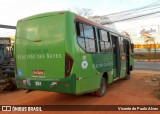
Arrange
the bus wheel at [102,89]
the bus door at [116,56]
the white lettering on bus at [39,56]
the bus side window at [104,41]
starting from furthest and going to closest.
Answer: the bus door at [116,56]
the bus side window at [104,41]
the bus wheel at [102,89]
the white lettering on bus at [39,56]

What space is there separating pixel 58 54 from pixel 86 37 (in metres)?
1.33

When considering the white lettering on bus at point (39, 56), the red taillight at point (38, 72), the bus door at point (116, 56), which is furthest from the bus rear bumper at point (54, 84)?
the bus door at point (116, 56)

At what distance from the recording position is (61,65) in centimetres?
693

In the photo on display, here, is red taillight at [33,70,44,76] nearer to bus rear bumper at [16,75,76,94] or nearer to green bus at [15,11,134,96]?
green bus at [15,11,134,96]

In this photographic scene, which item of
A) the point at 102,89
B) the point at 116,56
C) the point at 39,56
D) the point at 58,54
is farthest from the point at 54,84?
the point at 116,56

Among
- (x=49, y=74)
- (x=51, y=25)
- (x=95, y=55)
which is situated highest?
(x=51, y=25)

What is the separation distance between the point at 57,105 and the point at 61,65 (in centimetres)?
162

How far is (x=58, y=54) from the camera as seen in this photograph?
698 centimetres

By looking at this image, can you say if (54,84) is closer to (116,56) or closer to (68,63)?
(68,63)

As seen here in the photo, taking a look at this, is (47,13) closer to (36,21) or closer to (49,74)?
(36,21)

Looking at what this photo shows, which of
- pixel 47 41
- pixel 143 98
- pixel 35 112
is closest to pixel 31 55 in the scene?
pixel 47 41

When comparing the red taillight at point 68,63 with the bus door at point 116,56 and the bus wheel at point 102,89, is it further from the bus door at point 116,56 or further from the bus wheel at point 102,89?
the bus door at point 116,56

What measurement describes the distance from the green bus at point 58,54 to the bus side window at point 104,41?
1.11 ft

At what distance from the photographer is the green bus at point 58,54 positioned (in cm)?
690
